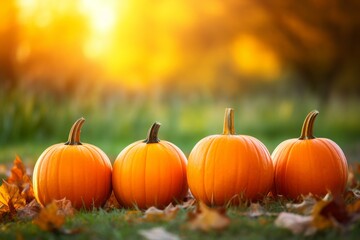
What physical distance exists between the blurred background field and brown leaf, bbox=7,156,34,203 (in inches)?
198

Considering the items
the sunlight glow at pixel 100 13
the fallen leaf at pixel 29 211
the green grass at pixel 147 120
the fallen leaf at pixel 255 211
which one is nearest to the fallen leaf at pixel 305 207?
the fallen leaf at pixel 255 211

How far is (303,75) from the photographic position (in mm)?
11172

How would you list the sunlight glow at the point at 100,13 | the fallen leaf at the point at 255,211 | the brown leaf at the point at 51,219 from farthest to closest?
the sunlight glow at the point at 100,13 → the fallen leaf at the point at 255,211 → the brown leaf at the point at 51,219

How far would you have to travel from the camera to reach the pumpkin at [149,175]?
9.04 ft

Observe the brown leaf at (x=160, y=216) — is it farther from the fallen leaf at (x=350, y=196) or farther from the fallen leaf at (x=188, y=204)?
the fallen leaf at (x=350, y=196)

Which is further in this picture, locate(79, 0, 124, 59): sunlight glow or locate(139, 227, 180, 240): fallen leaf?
locate(79, 0, 124, 59): sunlight glow

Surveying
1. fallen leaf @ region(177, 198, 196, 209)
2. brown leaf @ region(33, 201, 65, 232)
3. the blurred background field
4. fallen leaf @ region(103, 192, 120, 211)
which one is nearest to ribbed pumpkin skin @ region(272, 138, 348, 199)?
fallen leaf @ region(177, 198, 196, 209)

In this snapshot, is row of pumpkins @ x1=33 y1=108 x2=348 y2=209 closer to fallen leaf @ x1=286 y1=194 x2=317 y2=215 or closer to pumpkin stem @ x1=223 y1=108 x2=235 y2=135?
pumpkin stem @ x1=223 y1=108 x2=235 y2=135

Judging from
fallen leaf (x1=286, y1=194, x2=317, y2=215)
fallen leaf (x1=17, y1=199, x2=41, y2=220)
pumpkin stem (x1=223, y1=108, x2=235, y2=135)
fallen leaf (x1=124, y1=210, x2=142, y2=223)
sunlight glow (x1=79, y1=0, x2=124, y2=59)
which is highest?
sunlight glow (x1=79, y1=0, x2=124, y2=59)

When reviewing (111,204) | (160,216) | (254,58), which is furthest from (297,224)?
(254,58)

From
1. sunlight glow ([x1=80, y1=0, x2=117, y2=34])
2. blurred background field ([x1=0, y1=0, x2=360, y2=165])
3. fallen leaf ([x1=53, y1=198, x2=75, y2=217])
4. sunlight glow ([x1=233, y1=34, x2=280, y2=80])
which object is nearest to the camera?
fallen leaf ([x1=53, y1=198, x2=75, y2=217])

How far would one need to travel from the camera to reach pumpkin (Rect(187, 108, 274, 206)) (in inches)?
104

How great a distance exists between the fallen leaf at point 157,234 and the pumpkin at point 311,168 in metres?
1.05

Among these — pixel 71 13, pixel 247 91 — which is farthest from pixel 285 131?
pixel 71 13
